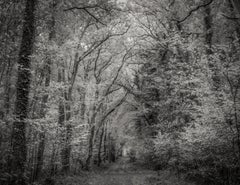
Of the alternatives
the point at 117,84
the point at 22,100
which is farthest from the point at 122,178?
the point at 22,100

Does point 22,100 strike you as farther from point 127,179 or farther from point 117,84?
point 117,84

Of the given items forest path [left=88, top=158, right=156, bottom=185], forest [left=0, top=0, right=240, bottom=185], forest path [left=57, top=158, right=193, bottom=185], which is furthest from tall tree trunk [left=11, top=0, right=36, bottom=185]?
forest path [left=88, top=158, right=156, bottom=185]

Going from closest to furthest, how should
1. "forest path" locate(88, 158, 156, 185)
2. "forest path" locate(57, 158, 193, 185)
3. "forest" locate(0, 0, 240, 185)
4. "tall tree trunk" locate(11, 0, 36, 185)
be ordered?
"tall tree trunk" locate(11, 0, 36, 185), "forest" locate(0, 0, 240, 185), "forest path" locate(57, 158, 193, 185), "forest path" locate(88, 158, 156, 185)

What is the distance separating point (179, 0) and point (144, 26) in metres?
4.48

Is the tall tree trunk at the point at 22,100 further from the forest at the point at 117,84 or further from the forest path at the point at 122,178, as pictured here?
the forest path at the point at 122,178

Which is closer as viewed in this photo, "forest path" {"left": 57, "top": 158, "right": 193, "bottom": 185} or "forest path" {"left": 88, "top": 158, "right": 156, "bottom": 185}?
"forest path" {"left": 57, "top": 158, "right": 193, "bottom": 185}

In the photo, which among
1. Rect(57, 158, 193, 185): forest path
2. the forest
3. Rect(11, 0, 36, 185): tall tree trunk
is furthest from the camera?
Rect(57, 158, 193, 185): forest path

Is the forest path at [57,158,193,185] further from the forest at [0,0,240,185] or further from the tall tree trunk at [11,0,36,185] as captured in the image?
the tall tree trunk at [11,0,36,185]

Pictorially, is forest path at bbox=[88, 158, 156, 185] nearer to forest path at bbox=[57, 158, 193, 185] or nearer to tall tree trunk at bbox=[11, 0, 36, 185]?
forest path at bbox=[57, 158, 193, 185]

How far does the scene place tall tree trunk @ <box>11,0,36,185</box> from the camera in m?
7.34

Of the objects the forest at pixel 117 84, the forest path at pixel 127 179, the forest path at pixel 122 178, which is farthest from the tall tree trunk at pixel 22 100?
the forest path at pixel 122 178

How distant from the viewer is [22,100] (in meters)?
7.80

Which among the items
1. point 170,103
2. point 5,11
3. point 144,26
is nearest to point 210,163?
point 170,103

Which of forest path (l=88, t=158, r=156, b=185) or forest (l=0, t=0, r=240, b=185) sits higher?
forest (l=0, t=0, r=240, b=185)
